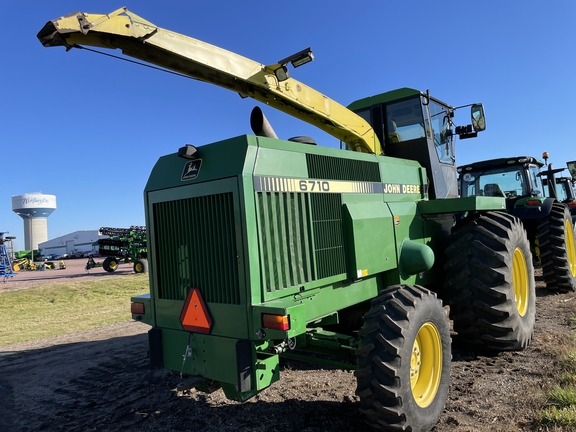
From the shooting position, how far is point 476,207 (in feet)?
16.4

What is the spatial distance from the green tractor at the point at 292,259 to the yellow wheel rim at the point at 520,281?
16.2 inches

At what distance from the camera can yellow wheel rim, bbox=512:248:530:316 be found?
5461mm

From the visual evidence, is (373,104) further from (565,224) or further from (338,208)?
(565,224)

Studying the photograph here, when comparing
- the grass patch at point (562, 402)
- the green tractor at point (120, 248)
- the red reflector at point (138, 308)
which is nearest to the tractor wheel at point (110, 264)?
the green tractor at point (120, 248)

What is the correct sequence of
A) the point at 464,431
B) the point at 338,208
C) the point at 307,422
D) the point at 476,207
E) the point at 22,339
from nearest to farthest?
the point at 464,431 → the point at 307,422 → the point at 338,208 → the point at 476,207 → the point at 22,339

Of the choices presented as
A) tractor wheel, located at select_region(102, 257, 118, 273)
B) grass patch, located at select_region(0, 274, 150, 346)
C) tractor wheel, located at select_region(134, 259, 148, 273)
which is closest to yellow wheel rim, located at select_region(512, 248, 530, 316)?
grass patch, located at select_region(0, 274, 150, 346)

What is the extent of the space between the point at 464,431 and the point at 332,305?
1.43m

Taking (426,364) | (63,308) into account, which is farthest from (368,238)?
(63,308)

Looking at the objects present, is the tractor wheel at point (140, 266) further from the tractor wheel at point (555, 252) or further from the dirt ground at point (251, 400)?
the tractor wheel at point (555, 252)

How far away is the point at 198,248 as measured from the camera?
3.53 meters

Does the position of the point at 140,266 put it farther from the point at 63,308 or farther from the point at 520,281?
the point at 520,281

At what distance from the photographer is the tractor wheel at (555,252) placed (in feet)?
26.0

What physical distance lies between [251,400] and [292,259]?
1.66m

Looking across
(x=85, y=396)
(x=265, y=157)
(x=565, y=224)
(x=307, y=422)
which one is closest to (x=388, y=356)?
(x=307, y=422)
